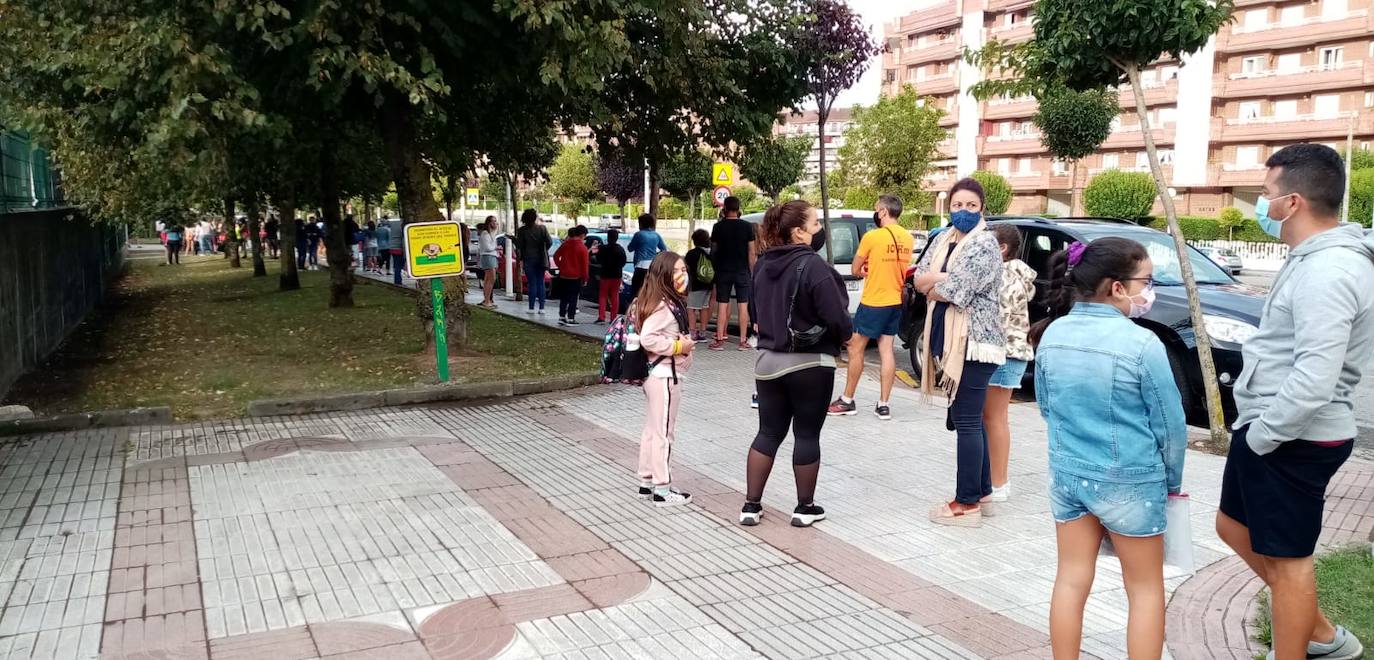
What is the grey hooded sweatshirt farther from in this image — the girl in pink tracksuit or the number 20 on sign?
the number 20 on sign

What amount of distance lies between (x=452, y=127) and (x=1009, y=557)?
986cm

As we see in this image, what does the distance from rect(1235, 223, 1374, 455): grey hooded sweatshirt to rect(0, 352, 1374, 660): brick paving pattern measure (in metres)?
1.28

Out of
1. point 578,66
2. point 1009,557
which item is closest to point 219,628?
point 1009,557

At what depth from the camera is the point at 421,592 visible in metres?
4.63

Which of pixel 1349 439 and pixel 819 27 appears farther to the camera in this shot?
pixel 819 27

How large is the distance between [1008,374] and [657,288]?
1988 millimetres

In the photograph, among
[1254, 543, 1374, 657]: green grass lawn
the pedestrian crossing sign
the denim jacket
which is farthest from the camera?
the pedestrian crossing sign

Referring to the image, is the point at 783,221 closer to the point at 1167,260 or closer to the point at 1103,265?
the point at 1103,265

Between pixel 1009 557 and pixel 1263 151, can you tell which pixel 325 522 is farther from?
pixel 1263 151

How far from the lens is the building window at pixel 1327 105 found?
47688 millimetres

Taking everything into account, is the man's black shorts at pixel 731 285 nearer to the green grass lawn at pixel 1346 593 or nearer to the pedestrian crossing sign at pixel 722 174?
the pedestrian crossing sign at pixel 722 174

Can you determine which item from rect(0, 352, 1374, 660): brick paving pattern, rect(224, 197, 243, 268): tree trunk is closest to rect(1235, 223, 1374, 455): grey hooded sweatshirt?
rect(0, 352, 1374, 660): brick paving pattern

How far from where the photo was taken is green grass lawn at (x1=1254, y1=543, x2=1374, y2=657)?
13.6ft

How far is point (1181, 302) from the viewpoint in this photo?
8.54m
